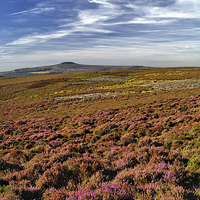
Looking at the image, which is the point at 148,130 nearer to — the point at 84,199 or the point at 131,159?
the point at 131,159

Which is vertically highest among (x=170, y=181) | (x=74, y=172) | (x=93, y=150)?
(x=170, y=181)

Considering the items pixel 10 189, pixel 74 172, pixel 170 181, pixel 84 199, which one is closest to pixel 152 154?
pixel 170 181

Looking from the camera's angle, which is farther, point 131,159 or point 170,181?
point 131,159

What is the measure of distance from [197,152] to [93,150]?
17.2 ft

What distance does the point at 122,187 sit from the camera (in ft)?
13.5

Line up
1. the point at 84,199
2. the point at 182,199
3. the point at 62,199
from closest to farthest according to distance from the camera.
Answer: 1. the point at 182,199
2. the point at 84,199
3. the point at 62,199

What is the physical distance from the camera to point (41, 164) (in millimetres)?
6777

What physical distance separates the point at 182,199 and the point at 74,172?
3582 millimetres

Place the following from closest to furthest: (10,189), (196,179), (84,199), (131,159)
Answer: (84,199), (196,179), (10,189), (131,159)

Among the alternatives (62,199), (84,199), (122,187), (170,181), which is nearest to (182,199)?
(170,181)

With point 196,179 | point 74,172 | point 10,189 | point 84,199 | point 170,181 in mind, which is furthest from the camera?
point 74,172

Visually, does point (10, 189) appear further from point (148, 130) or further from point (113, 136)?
point (148, 130)

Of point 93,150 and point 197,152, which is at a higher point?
point 197,152

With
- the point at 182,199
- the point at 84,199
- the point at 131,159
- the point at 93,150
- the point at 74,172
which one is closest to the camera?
the point at 182,199
